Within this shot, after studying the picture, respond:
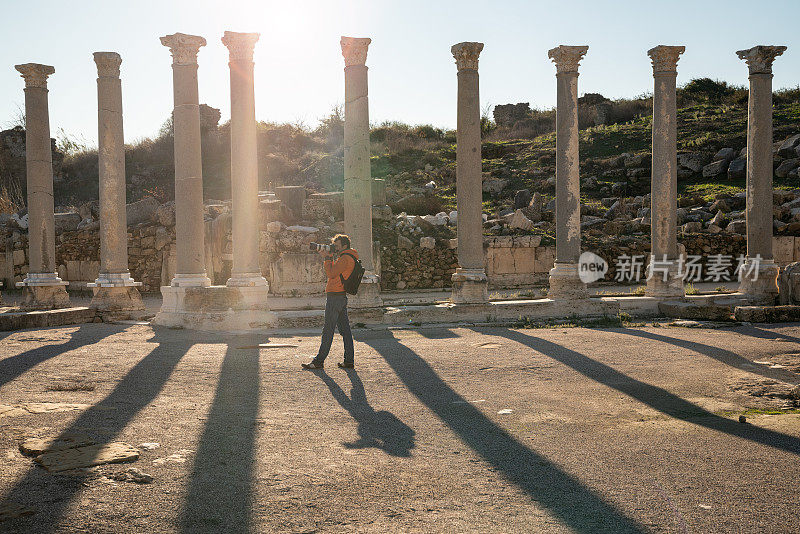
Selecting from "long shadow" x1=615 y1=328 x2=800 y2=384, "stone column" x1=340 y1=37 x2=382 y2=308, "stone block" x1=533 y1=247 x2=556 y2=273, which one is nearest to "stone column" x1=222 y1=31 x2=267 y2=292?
"stone column" x1=340 y1=37 x2=382 y2=308

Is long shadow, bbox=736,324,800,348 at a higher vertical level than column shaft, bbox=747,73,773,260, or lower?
lower

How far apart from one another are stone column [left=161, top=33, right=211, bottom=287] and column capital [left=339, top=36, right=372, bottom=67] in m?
2.64

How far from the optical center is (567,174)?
13.4m

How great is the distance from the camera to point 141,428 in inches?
213

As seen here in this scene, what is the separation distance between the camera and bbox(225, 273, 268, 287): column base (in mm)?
12148

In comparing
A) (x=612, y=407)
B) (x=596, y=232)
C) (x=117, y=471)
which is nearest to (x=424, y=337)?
(x=612, y=407)

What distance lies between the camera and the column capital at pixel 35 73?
14.1 m

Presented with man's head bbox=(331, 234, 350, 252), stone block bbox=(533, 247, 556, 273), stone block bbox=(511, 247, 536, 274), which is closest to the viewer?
man's head bbox=(331, 234, 350, 252)

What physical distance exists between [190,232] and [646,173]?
25091 mm

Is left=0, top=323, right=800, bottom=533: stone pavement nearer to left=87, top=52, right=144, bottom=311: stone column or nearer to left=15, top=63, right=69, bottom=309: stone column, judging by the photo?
left=87, top=52, right=144, bottom=311: stone column

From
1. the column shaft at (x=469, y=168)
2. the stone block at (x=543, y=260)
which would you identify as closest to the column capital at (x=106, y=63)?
the column shaft at (x=469, y=168)

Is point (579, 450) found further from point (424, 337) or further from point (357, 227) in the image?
point (357, 227)

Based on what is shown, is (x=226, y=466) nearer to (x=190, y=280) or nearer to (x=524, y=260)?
(x=190, y=280)

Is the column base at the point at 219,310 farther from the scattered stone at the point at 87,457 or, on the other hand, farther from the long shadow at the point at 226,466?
the scattered stone at the point at 87,457
